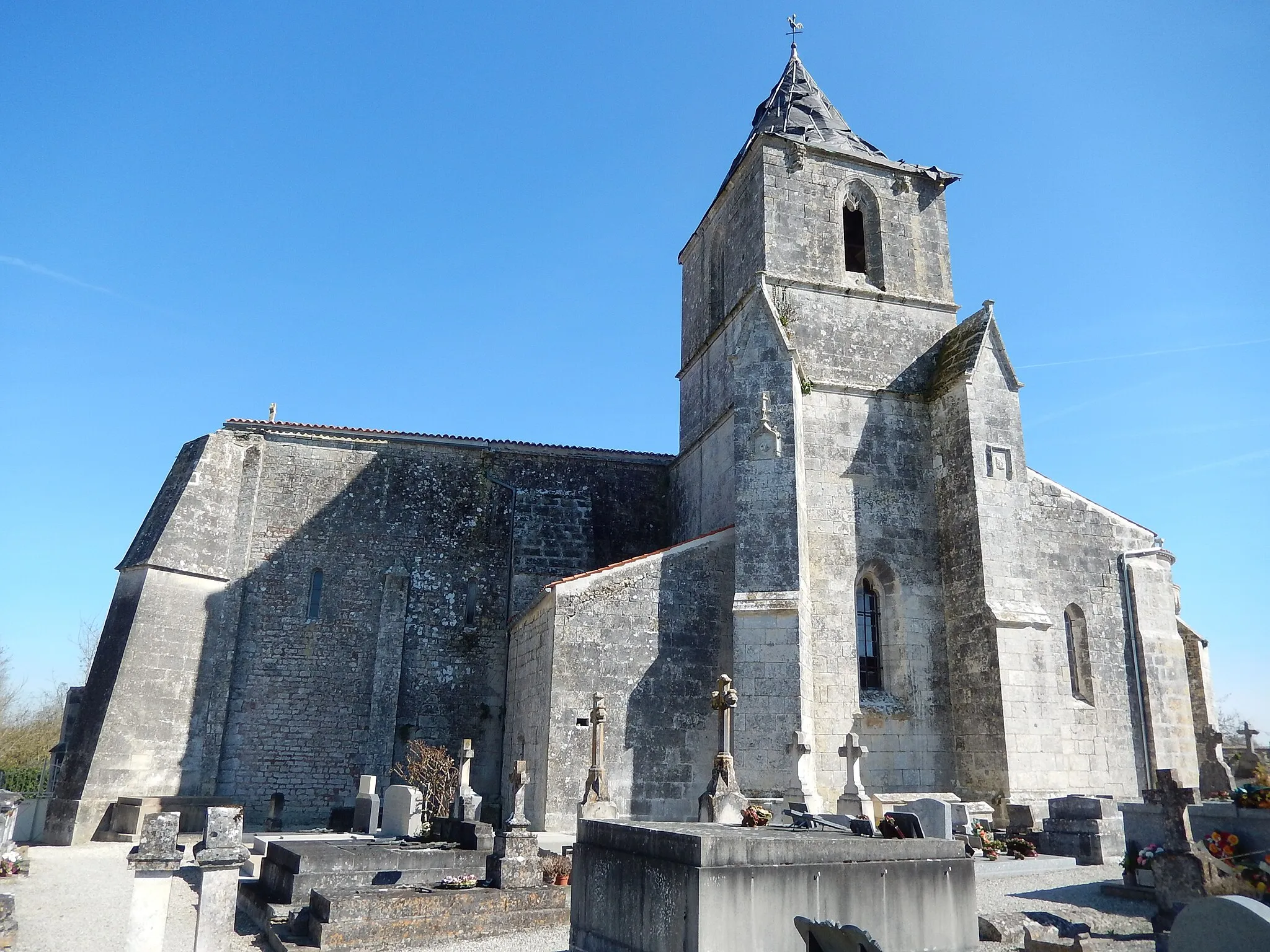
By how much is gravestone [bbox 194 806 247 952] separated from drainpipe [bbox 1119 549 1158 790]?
583 inches

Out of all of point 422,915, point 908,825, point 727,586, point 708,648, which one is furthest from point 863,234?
point 422,915

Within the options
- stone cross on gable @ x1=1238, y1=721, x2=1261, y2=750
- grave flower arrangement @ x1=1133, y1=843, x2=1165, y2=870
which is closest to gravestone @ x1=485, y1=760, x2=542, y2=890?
grave flower arrangement @ x1=1133, y1=843, x2=1165, y2=870

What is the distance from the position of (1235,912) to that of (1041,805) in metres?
10.8

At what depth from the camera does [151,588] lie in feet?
56.2

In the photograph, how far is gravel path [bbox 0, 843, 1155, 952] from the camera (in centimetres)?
795

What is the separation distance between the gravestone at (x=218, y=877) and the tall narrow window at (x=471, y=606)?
510 inches

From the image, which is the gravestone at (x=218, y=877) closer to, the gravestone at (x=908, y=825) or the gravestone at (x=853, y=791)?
the gravestone at (x=908, y=825)

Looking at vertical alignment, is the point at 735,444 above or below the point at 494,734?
above

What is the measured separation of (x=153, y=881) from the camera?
20.1 feet

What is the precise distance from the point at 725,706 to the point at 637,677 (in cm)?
229

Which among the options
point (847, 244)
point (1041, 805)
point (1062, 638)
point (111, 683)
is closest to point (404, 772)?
point (111, 683)

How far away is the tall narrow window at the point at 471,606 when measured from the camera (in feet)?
63.9

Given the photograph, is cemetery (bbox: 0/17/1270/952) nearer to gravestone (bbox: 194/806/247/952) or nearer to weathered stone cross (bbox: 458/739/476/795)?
weathered stone cross (bbox: 458/739/476/795)

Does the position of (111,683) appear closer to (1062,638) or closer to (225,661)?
(225,661)
